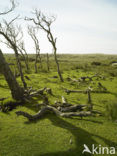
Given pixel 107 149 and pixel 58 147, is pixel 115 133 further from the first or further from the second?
pixel 58 147

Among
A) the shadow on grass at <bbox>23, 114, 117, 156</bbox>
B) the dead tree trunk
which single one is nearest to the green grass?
the shadow on grass at <bbox>23, 114, 117, 156</bbox>

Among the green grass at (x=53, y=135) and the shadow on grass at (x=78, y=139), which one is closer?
the shadow on grass at (x=78, y=139)

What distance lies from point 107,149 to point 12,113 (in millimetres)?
5871

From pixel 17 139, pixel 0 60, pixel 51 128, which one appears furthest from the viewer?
pixel 0 60

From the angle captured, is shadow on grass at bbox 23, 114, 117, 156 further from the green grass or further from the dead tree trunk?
the dead tree trunk

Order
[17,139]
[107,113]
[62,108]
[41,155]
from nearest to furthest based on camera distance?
[41,155], [17,139], [107,113], [62,108]

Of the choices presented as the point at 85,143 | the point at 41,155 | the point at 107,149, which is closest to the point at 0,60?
the point at 41,155

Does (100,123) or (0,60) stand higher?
(0,60)

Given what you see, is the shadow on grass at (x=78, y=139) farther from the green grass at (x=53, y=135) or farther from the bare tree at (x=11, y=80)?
the bare tree at (x=11, y=80)

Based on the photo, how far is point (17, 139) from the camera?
15.9 feet

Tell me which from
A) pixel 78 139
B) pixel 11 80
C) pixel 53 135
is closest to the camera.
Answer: pixel 78 139

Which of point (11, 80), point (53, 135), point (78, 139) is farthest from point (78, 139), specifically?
point (11, 80)


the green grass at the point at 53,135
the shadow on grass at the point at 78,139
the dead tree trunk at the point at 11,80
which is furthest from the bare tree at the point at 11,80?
the shadow on grass at the point at 78,139

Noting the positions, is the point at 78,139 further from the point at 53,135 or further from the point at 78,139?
A: the point at 53,135
